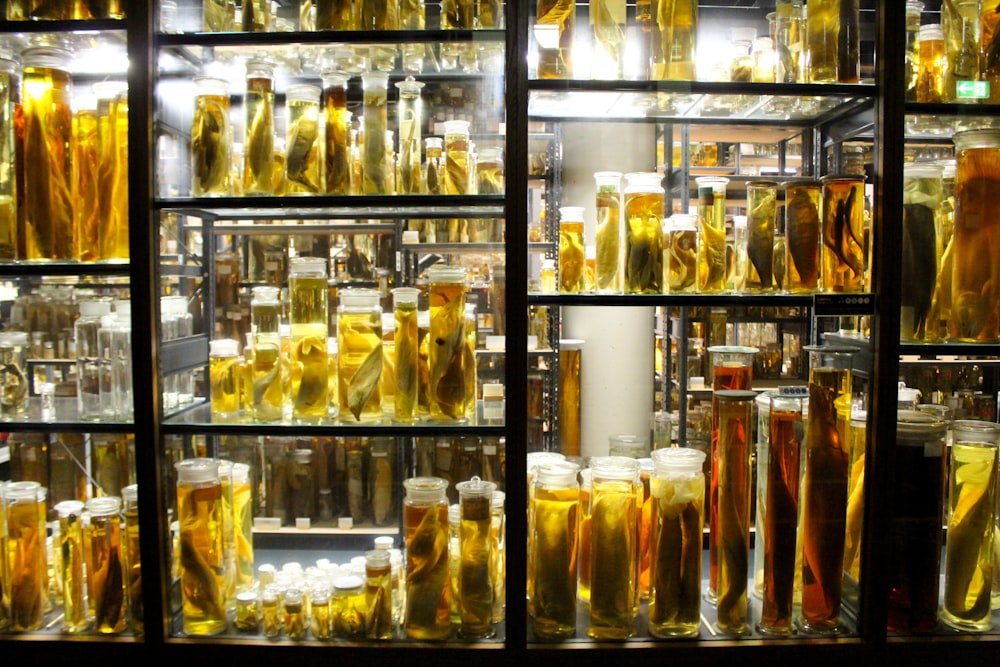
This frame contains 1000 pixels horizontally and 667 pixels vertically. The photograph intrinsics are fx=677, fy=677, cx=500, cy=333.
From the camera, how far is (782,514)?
66.7 inches

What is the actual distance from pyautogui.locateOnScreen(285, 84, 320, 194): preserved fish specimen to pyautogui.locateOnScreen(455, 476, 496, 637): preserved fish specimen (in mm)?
856

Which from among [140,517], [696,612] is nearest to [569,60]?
[696,612]

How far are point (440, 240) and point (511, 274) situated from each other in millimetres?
734

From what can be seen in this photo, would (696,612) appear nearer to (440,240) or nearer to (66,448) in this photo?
(440,240)

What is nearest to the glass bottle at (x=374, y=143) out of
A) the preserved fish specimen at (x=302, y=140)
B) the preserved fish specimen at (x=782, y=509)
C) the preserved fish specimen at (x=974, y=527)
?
the preserved fish specimen at (x=302, y=140)

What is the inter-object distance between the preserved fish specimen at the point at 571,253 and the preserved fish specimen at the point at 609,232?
0.16 feet

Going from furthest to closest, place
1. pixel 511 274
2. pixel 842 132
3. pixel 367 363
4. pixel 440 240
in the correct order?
1. pixel 440 240
2. pixel 842 132
3. pixel 367 363
4. pixel 511 274

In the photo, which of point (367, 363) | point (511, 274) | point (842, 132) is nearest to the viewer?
point (511, 274)

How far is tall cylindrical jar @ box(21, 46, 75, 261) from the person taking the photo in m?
1.68

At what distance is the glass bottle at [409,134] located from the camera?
5.67 ft

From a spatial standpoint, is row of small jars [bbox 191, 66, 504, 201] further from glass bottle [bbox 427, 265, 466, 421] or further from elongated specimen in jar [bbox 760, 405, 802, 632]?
elongated specimen in jar [bbox 760, 405, 802, 632]

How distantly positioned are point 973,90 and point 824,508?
113 centimetres

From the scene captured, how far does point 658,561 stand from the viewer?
1653 mm

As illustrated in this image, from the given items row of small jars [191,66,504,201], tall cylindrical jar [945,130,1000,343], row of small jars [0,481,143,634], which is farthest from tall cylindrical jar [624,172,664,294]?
row of small jars [0,481,143,634]
